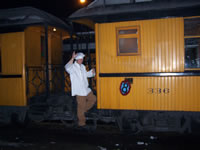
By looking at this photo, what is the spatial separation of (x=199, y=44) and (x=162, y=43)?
3.15 feet

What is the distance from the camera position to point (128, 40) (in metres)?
5.67

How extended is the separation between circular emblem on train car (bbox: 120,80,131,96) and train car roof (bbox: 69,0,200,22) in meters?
1.89

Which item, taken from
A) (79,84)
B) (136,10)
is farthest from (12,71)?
(136,10)

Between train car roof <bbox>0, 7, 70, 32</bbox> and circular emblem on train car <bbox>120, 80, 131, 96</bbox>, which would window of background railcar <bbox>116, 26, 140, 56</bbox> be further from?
train car roof <bbox>0, 7, 70, 32</bbox>

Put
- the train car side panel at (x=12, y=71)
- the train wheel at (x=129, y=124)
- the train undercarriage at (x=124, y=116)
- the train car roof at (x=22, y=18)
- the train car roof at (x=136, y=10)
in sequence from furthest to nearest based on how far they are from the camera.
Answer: the train car side panel at (x=12, y=71)
the train car roof at (x=22, y=18)
the train wheel at (x=129, y=124)
the train undercarriage at (x=124, y=116)
the train car roof at (x=136, y=10)

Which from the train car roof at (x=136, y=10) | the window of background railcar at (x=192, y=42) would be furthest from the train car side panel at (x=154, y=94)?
the train car roof at (x=136, y=10)

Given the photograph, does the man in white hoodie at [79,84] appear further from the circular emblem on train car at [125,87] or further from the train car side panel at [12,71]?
the train car side panel at [12,71]

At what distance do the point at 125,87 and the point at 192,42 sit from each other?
2.23 m

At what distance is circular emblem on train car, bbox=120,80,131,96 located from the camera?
562cm

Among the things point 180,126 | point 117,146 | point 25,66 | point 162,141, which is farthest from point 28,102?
point 180,126

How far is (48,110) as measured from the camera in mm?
6746

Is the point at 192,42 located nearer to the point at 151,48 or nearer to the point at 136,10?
the point at 151,48

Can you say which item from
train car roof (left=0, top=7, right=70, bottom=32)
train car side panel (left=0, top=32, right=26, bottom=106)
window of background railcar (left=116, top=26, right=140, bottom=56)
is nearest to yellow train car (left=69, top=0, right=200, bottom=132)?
window of background railcar (left=116, top=26, right=140, bottom=56)

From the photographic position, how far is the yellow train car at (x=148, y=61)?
17.3ft
